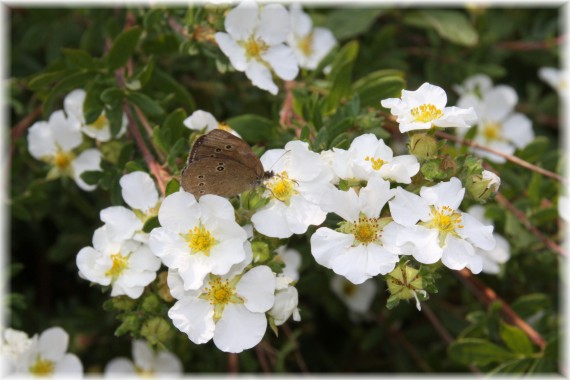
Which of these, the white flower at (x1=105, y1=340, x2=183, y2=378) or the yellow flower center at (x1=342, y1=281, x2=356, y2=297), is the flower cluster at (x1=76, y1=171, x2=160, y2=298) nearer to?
the white flower at (x1=105, y1=340, x2=183, y2=378)

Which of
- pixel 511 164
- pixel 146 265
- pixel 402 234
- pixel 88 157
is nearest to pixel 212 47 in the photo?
pixel 88 157

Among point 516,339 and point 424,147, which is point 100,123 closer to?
point 424,147

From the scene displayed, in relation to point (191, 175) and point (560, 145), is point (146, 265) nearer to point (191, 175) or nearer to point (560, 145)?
point (191, 175)

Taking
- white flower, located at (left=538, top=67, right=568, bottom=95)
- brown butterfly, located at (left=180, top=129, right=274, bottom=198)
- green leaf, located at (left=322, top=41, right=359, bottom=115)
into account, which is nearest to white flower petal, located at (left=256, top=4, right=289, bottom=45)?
green leaf, located at (left=322, top=41, right=359, bottom=115)

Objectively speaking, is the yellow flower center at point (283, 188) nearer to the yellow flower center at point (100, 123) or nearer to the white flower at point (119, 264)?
the white flower at point (119, 264)

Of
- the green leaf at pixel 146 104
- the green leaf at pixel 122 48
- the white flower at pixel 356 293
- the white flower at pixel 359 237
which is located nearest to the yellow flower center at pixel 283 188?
the white flower at pixel 359 237

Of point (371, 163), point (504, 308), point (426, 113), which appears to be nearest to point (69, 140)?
point (371, 163)

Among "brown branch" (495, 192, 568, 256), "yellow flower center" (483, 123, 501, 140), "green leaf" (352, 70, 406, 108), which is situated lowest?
"brown branch" (495, 192, 568, 256)
